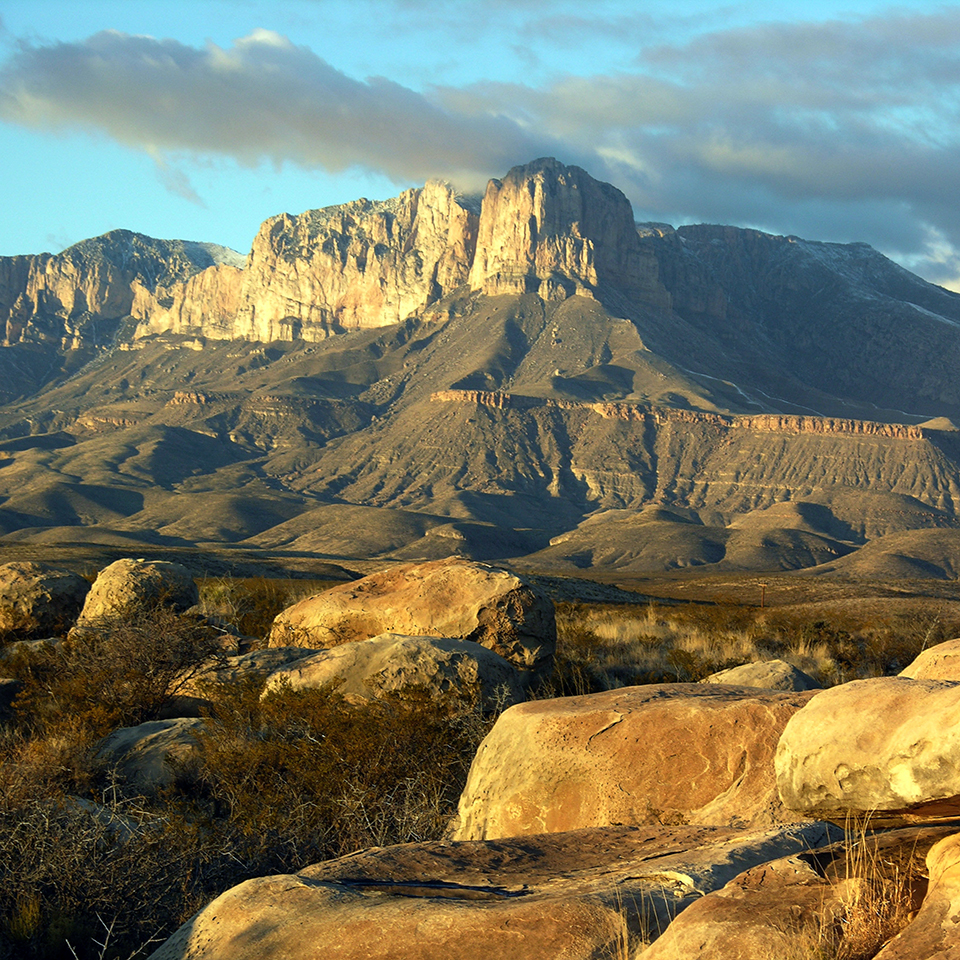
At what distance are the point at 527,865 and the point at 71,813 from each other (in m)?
4.46

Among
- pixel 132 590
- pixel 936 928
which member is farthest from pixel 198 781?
pixel 132 590

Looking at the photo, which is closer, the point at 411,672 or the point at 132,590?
the point at 411,672

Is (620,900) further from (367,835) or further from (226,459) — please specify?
(226,459)

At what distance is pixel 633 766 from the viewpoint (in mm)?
8242

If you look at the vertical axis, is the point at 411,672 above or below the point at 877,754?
below

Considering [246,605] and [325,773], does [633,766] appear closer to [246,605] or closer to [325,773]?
[325,773]

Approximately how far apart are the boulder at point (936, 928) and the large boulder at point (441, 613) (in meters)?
10.9

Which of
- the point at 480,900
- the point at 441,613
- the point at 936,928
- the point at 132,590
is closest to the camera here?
the point at 936,928

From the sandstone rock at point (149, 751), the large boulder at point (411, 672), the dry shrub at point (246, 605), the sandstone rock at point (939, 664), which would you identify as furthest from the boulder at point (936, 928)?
the dry shrub at point (246, 605)

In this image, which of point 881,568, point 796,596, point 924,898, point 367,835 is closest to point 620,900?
point 924,898

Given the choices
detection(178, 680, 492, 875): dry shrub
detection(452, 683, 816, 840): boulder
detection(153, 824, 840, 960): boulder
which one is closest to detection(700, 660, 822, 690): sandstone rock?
detection(178, 680, 492, 875): dry shrub

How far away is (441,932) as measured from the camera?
4836mm

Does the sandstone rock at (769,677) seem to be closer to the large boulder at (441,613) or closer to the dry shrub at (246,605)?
the large boulder at (441,613)

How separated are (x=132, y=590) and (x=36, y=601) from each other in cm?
199
